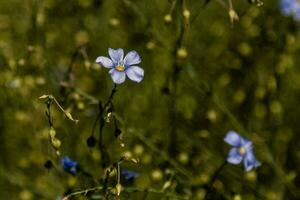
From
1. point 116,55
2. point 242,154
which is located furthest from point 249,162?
point 116,55

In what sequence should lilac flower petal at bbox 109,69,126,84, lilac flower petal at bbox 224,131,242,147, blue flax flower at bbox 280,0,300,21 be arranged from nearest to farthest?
lilac flower petal at bbox 109,69,126,84 → lilac flower petal at bbox 224,131,242,147 → blue flax flower at bbox 280,0,300,21

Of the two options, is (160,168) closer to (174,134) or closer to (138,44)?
(174,134)

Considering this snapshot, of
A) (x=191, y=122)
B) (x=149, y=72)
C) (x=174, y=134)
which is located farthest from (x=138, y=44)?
(x=174, y=134)

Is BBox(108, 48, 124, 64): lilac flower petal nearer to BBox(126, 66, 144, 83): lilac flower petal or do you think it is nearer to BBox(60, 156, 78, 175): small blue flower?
BBox(126, 66, 144, 83): lilac flower petal

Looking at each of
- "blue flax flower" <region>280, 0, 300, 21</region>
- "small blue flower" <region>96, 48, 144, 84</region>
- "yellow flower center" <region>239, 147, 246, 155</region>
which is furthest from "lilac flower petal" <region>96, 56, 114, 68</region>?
"blue flax flower" <region>280, 0, 300, 21</region>

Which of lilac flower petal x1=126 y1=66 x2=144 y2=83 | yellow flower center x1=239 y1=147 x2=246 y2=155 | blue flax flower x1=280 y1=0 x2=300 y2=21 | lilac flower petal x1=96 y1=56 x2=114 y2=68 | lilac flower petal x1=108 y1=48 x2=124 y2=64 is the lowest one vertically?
yellow flower center x1=239 y1=147 x2=246 y2=155

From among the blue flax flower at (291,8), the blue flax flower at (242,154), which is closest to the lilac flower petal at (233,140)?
the blue flax flower at (242,154)

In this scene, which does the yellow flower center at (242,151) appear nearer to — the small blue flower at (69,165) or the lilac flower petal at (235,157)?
the lilac flower petal at (235,157)

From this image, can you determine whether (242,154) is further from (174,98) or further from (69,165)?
(69,165)
